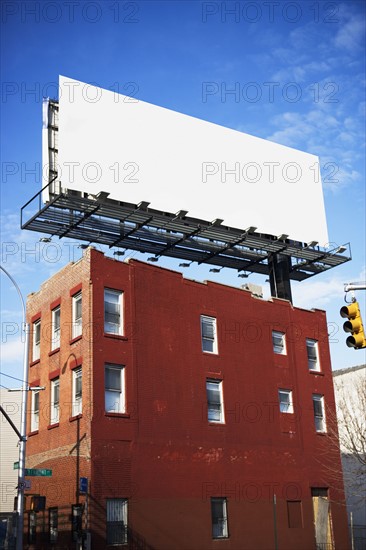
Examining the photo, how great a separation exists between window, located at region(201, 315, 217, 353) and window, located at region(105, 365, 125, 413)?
5864 mm

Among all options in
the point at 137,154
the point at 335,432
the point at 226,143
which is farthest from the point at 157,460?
the point at 226,143

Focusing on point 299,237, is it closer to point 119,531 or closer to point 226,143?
point 226,143

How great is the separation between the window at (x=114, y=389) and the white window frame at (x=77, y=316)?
2.43 metres

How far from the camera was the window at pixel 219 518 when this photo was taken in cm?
3284

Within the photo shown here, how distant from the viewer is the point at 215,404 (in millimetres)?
35531

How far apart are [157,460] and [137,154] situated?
1727 centimetres

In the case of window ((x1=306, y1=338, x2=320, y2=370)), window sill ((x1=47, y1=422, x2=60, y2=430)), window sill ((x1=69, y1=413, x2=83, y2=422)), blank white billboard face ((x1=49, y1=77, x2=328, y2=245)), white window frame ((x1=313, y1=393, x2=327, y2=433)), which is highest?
blank white billboard face ((x1=49, y1=77, x2=328, y2=245))

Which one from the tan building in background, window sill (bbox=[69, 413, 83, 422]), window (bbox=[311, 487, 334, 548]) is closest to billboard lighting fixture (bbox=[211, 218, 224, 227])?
the tan building in background

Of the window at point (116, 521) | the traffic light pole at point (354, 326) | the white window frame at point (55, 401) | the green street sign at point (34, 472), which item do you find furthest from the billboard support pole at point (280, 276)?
the traffic light pole at point (354, 326)

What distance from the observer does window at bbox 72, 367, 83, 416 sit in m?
31.4

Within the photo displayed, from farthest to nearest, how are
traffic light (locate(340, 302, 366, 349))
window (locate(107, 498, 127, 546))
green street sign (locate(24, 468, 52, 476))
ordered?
1. window (locate(107, 498, 127, 546))
2. green street sign (locate(24, 468, 52, 476))
3. traffic light (locate(340, 302, 366, 349))

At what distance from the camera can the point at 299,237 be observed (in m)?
44.8

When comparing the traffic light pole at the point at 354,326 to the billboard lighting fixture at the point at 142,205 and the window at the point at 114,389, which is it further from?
the billboard lighting fixture at the point at 142,205

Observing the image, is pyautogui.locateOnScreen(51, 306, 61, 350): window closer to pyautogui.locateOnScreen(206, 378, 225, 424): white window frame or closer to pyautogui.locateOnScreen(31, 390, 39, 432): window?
pyautogui.locateOnScreen(31, 390, 39, 432): window
